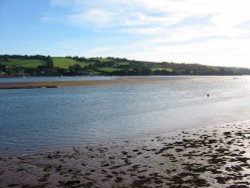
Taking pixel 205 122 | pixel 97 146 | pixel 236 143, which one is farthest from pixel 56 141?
pixel 205 122

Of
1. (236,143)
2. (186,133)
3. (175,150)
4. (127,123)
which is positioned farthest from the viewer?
(127,123)

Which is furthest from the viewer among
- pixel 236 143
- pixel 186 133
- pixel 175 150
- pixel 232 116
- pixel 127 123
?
pixel 232 116

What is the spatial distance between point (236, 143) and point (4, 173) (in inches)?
569

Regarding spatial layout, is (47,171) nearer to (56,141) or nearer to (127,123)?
(56,141)

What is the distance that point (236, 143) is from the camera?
24.0m

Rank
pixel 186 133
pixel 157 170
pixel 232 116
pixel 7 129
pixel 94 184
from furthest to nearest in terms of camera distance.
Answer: pixel 232 116 < pixel 7 129 < pixel 186 133 < pixel 157 170 < pixel 94 184

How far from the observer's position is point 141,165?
62.7ft

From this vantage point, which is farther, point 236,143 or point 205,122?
point 205,122

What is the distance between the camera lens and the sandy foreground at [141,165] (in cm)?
1631

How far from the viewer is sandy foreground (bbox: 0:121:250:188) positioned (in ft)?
53.5

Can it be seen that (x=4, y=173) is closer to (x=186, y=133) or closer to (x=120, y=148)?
(x=120, y=148)

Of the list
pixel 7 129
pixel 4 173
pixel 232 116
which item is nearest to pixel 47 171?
pixel 4 173

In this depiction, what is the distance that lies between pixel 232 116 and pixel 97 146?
19.7 m

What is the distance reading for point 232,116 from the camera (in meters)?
38.9
